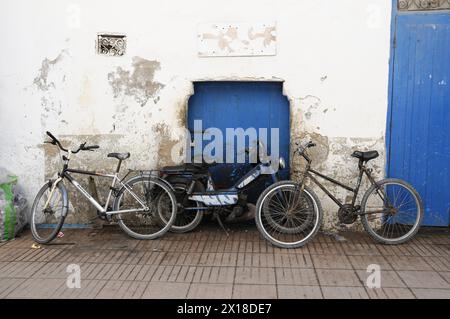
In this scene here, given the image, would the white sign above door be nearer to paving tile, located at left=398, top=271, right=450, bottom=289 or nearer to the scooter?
the scooter

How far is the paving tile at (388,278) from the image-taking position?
4684 mm

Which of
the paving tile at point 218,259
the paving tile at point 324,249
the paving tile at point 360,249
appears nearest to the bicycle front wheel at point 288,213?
the paving tile at point 324,249

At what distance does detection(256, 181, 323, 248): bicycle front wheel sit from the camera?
19.1ft

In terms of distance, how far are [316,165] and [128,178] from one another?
2.67 metres

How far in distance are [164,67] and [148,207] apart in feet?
6.37

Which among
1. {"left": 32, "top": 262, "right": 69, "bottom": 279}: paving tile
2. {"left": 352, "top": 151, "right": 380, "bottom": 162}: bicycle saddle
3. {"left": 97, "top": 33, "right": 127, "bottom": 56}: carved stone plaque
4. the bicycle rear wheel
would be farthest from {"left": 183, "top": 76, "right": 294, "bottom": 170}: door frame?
{"left": 32, "top": 262, "right": 69, "bottom": 279}: paving tile

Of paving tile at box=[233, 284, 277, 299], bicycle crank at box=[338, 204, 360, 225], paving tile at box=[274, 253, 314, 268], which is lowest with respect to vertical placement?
paving tile at box=[274, 253, 314, 268]

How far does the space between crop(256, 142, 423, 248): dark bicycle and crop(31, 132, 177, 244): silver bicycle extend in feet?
4.22

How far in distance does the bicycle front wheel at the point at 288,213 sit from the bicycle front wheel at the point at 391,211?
2.19 feet

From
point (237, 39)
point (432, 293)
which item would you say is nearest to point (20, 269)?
point (237, 39)

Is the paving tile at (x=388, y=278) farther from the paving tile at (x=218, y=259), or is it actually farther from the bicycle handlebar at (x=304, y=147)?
the bicycle handlebar at (x=304, y=147)

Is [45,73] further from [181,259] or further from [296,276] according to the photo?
[296,276]

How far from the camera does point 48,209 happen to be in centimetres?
613

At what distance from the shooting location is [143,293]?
4.55m
